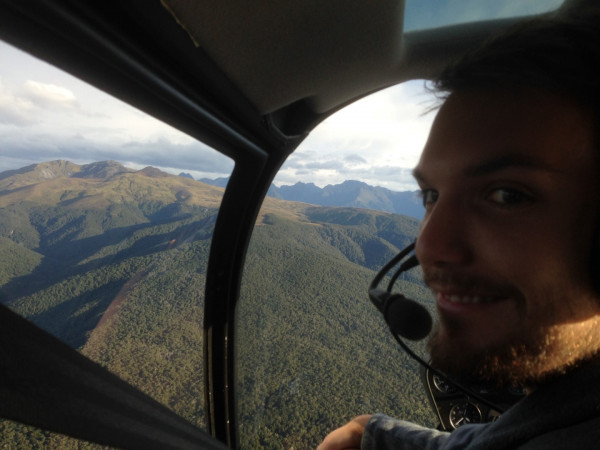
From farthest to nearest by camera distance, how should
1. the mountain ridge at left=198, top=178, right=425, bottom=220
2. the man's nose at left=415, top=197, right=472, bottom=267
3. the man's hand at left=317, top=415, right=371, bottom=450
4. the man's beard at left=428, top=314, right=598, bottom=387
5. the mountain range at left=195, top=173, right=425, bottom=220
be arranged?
the mountain ridge at left=198, top=178, right=425, bottom=220, the mountain range at left=195, top=173, right=425, bottom=220, the man's hand at left=317, top=415, right=371, bottom=450, the man's nose at left=415, top=197, right=472, bottom=267, the man's beard at left=428, top=314, right=598, bottom=387

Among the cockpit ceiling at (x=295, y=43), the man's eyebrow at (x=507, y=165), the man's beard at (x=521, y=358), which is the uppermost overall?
the cockpit ceiling at (x=295, y=43)

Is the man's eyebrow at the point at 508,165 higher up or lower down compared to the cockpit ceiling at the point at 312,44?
lower down

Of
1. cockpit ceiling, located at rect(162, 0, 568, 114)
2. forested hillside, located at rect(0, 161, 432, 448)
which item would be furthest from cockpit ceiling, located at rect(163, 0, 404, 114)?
forested hillside, located at rect(0, 161, 432, 448)

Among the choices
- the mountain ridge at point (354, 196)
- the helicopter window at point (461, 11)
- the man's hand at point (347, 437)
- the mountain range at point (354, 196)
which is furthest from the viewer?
the mountain ridge at point (354, 196)

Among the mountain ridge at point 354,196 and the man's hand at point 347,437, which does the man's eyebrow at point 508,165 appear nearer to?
the mountain ridge at point 354,196

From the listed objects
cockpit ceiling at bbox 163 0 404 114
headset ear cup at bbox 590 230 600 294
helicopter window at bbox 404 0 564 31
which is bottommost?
headset ear cup at bbox 590 230 600 294

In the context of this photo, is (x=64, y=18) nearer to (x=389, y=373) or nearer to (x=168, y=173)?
(x=168, y=173)

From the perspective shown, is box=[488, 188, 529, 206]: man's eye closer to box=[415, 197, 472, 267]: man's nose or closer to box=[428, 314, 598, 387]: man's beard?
box=[415, 197, 472, 267]: man's nose

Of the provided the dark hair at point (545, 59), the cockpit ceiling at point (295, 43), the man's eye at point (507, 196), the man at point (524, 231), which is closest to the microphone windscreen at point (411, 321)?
the man at point (524, 231)
